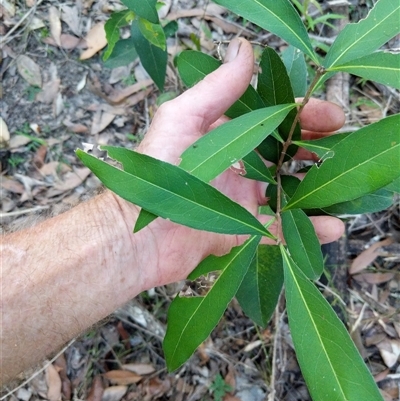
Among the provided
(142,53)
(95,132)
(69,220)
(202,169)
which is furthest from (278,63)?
(95,132)

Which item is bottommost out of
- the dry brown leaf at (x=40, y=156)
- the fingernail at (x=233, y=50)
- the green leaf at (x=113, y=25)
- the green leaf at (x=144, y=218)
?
the dry brown leaf at (x=40, y=156)

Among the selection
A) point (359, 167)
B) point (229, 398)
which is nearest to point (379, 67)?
point (359, 167)

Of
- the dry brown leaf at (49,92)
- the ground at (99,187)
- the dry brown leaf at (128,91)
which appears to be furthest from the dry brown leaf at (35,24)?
the dry brown leaf at (128,91)

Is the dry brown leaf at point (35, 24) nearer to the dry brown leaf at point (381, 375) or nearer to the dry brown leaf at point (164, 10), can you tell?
the dry brown leaf at point (164, 10)

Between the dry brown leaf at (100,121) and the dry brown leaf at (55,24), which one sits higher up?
the dry brown leaf at (55,24)

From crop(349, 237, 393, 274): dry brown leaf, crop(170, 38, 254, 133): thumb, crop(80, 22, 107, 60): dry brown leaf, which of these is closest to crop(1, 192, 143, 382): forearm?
crop(170, 38, 254, 133): thumb

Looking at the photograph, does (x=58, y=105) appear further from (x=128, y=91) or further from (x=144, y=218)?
(x=144, y=218)

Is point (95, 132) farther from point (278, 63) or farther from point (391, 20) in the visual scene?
point (391, 20)
